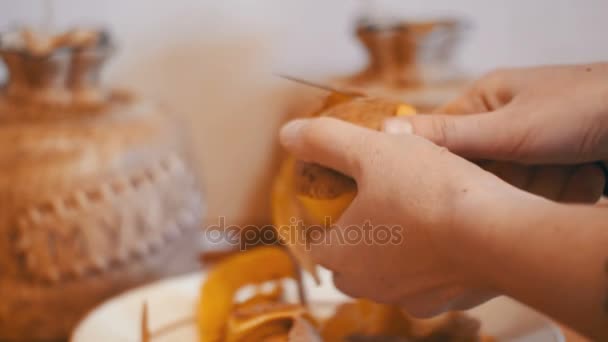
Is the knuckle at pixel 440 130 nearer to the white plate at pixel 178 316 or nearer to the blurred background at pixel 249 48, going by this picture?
the white plate at pixel 178 316

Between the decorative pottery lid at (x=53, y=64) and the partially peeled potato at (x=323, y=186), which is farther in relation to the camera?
the decorative pottery lid at (x=53, y=64)

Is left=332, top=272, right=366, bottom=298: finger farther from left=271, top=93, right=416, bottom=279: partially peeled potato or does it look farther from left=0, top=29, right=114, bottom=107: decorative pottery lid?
left=0, top=29, right=114, bottom=107: decorative pottery lid

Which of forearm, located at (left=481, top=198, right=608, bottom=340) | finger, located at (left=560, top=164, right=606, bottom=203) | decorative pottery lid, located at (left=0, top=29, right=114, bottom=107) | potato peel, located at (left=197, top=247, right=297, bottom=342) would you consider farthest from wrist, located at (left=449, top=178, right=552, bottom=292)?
decorative pottery lid, located at (left=0, top=29, right=114, bottom=107)

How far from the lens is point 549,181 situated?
304mm

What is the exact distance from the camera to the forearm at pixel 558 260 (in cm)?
18

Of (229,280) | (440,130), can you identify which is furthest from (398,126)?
(229,280)

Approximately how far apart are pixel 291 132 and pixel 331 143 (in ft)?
0.11

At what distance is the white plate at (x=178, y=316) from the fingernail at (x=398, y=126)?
176mm

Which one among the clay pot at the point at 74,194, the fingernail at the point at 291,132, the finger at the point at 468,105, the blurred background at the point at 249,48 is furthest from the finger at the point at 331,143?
the blurred background at the point at 249,48

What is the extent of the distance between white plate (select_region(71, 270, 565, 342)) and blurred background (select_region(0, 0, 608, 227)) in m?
0.29

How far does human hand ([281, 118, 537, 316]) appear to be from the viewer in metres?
0.22

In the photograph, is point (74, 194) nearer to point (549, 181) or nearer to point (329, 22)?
point (549, 181)

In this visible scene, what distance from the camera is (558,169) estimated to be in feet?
1.00

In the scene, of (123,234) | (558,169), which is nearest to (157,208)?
(123,234)
